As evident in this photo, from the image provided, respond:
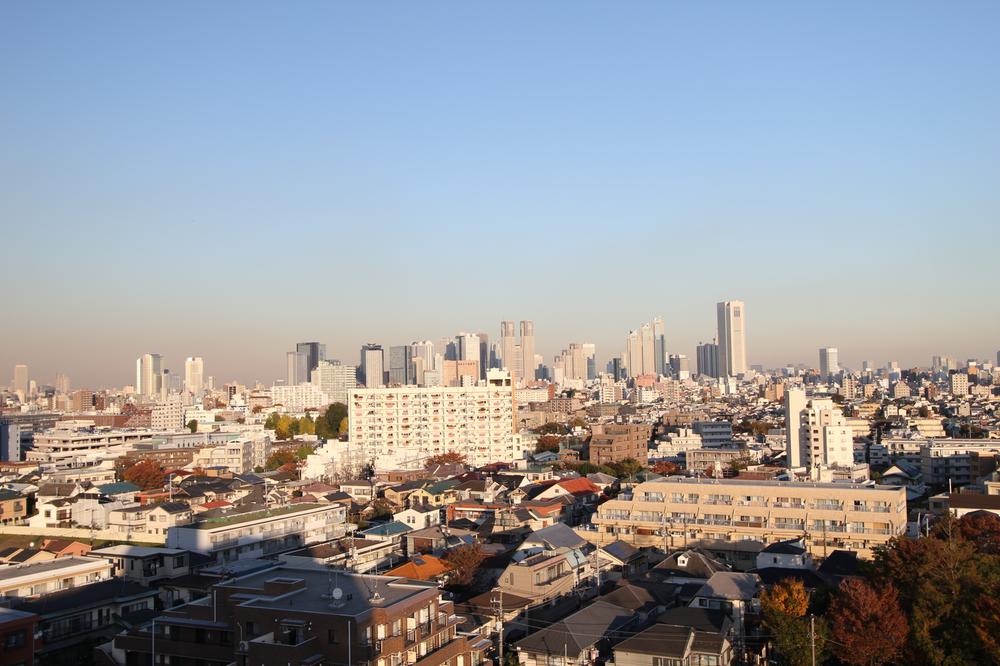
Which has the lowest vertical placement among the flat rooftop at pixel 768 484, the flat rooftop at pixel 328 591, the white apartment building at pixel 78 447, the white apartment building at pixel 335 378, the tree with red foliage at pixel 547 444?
the tree with red foliage at pixel 547 444

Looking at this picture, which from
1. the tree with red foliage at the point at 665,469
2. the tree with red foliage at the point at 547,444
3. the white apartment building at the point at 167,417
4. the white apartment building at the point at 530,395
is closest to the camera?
the tree with red foliage at the point at 665,469

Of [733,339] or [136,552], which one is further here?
[733,339]

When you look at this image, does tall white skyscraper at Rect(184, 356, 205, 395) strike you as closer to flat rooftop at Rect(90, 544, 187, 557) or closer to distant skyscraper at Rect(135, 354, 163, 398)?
distant skyscraper at Rect(135, 354, 163, 398)

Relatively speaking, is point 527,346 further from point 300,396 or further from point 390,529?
point 390,529

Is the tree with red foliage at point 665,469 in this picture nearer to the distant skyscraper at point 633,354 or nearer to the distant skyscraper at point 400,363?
the distant skyscraper at point 400,363

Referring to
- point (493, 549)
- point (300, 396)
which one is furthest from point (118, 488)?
point (300, 396)

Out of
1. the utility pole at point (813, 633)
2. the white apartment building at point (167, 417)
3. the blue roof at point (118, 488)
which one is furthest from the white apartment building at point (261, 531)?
the white apartment building at point (167, 417)

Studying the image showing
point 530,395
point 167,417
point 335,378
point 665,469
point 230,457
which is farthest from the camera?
point 335,378
